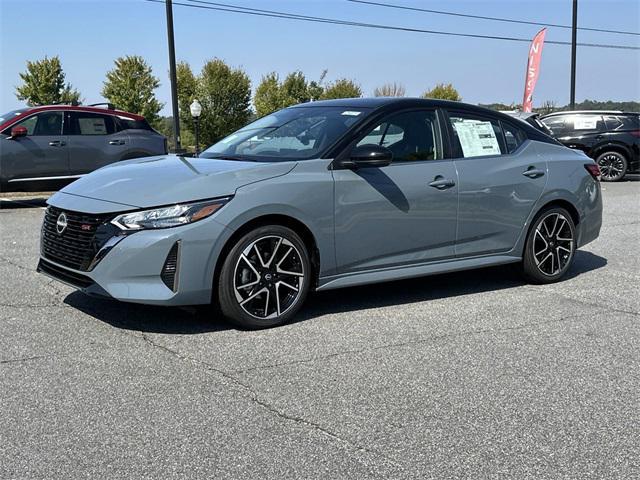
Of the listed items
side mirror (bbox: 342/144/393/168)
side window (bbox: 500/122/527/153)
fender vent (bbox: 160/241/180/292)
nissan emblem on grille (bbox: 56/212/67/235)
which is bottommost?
fender vent (bbox: 160/241/180/292)

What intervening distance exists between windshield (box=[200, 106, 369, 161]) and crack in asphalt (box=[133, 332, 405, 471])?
166cm

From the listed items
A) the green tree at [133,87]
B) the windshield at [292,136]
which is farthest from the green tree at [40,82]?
the windshield at [292,136]

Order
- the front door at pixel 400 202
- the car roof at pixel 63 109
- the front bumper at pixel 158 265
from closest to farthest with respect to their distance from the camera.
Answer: the front bumper at pixel 158 265
the front door at pixel 400 202
the car roof at pixel 63 109

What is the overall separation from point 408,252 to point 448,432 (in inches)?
91.2

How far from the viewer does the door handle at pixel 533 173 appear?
609cm

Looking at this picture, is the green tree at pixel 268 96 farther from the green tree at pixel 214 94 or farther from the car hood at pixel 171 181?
the car hood at pixel 171 181

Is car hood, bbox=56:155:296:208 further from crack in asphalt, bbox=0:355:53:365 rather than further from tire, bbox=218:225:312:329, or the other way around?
crack in asphalt, bbox=0:355:53:365

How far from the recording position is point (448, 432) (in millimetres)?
3260

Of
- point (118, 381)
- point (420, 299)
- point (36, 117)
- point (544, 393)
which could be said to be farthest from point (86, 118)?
point (544, 393)

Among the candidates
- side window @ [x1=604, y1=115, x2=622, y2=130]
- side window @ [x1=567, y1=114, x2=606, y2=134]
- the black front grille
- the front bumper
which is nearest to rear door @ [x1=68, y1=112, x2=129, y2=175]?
the black front grille

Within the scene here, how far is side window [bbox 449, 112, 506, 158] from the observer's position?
5828 millimetres

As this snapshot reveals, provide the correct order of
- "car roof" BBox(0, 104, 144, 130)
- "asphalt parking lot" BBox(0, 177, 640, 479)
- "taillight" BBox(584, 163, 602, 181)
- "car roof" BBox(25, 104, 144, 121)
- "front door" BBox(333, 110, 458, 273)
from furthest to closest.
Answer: "car roof" BBox(25, 104, 144, 121)
"car roof" BBox(0, 104, 144, 130)
"taillight" BBox(584, 163, 602, 181)
"front door" BBox(333, 110, 458, 273)
"asphalt parking lot" BBox(0, 177, 640, 479)

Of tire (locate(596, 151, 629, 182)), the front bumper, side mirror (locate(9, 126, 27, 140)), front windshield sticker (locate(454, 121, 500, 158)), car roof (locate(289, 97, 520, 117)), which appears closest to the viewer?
the front bumper

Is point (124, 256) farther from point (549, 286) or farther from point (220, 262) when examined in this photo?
point (549, 286)
